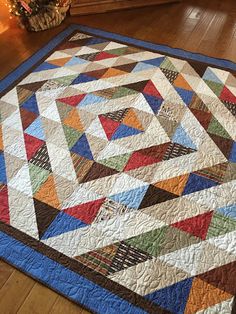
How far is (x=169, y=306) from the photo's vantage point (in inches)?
37.4

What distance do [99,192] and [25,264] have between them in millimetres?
387

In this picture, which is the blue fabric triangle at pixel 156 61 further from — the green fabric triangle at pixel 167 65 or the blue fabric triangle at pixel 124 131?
the blue fabric triangle at pixel 124 131

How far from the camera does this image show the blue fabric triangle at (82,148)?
135 centimetres

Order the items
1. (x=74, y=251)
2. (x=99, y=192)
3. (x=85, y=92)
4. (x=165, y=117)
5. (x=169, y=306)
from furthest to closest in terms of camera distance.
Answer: (x=85, y=92) → (x=165, y=117) → (x=99, y=192) → (x=74, y=251) → (x=169, y=306)

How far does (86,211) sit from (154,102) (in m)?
0.72

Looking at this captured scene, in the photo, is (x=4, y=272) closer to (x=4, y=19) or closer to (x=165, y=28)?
(x=165, y=28)

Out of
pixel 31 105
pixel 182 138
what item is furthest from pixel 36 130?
pixel 182 138

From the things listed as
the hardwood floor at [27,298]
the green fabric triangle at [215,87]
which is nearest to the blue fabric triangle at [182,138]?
the green fabric triangle at [215,87]

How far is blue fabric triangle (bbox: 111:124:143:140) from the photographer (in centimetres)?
142

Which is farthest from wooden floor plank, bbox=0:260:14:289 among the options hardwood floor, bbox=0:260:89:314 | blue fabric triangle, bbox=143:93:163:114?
blue fabric triangle, bbox=143:93:163:114

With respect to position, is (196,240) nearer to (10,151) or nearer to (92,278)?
(92,278)

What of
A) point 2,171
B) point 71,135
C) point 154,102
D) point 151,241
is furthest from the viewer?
point 154,102

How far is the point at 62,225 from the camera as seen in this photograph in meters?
1.13

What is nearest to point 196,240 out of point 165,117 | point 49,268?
point 49,268
